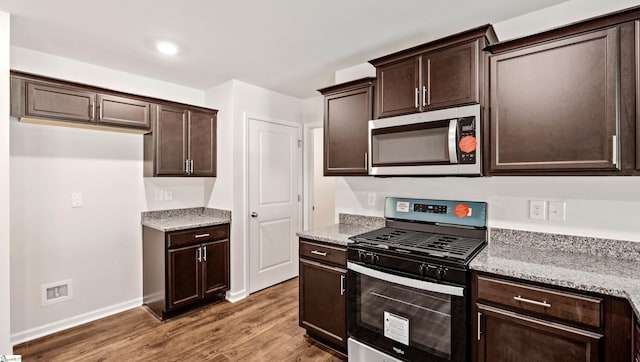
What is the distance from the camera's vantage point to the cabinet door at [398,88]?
7.00ft

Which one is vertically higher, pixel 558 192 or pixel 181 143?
pixel 181 143

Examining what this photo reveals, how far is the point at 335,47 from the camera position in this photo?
252 cm

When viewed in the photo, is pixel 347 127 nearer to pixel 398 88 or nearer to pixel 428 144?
pixel 398 88

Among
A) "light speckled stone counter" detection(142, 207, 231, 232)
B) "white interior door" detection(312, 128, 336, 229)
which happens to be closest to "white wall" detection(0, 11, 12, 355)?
"light speckled stone counter" detection(142, 207, 231, 232)

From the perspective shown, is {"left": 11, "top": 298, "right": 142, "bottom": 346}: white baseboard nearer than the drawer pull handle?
A: No

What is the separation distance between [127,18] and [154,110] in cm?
108

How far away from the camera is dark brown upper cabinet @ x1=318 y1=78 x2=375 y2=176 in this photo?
96.4 inches

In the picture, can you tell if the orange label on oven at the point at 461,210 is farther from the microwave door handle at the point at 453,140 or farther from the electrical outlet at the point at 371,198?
the electrical outlet at the point at 371,198

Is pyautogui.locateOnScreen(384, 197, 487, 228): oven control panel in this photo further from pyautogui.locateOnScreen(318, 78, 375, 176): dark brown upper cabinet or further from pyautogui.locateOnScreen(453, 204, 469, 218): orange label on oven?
pyautogui.locateOnScreen(318, 78, 375, 176): dark brown upper cabinet

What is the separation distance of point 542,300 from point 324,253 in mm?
1359

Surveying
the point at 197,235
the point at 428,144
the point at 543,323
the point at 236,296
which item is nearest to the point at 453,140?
the point at 428,144

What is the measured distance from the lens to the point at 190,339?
258 centimetres

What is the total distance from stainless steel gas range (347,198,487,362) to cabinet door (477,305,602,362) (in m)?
0.11

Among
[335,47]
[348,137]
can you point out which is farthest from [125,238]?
[335,47]
